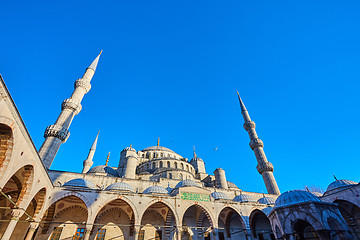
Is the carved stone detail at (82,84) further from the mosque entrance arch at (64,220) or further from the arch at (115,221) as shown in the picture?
the arch at (115,221)

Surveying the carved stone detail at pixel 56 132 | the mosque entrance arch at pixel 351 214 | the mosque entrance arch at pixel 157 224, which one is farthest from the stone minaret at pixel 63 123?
the mosque entrance arch at pixel 351 214

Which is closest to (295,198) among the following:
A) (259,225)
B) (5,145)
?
(5,145)

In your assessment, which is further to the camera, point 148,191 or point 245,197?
point 245,197

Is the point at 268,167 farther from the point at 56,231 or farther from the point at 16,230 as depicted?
the point at 16,230

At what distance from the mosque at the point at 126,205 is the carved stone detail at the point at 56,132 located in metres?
0.09

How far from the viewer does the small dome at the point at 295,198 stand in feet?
24.9

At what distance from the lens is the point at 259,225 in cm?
1808

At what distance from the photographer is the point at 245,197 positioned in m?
18.4

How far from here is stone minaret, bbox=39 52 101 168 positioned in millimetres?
17433

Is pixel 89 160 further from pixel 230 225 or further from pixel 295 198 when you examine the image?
pixel 295 198

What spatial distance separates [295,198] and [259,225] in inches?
501

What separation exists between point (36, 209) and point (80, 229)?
13.8 feet

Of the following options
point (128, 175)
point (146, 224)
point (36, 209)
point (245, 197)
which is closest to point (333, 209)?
point (245, 197)

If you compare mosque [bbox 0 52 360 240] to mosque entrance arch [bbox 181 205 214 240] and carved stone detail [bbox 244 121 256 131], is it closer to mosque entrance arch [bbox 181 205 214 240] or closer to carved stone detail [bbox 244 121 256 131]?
mosque entrance arch [bbox 181 205 214 240]
